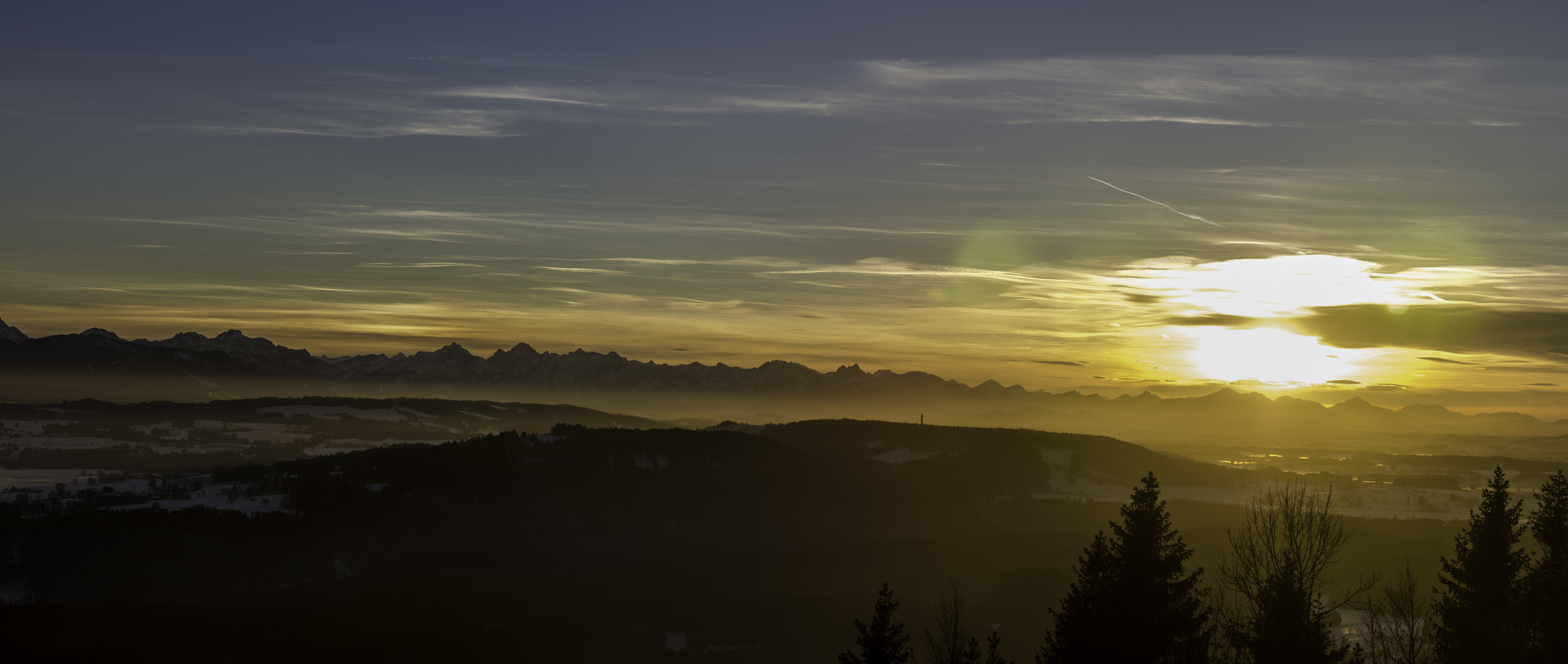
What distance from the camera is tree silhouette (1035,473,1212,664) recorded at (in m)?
40.1

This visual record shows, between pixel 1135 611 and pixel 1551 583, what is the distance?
27.7m

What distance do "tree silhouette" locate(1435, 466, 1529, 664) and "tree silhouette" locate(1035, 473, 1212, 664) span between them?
24.0m

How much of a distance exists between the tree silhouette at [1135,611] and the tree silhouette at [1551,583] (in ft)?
65.4

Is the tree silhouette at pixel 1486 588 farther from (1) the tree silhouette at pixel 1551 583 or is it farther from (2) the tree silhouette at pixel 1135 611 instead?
(2) the tree silhouette at pixel 1135 611

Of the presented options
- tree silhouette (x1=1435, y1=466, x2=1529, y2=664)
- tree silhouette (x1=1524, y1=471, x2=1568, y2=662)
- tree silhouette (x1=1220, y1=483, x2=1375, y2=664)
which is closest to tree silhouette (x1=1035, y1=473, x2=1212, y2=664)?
tree silhouette (x1=1220, y1=483, x2=1375, y2=664)

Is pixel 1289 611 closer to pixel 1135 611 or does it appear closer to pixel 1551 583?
pixel 1135 611

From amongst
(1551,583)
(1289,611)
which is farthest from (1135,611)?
(1551,583)

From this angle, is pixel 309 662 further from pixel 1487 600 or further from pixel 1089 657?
pixel 1487 600

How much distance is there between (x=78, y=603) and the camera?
153 metres

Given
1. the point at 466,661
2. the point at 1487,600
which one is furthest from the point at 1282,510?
the point at 466,661

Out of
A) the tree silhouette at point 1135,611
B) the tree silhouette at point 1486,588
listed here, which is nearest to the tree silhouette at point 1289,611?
the tree silhouette at point 1135,611

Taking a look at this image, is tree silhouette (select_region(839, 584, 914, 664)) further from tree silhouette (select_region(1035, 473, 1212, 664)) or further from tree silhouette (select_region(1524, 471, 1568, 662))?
tree silhouette (select_region(1524, 471, 1568, 662))

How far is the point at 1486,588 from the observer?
191 ft

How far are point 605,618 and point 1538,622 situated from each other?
4845 inches
